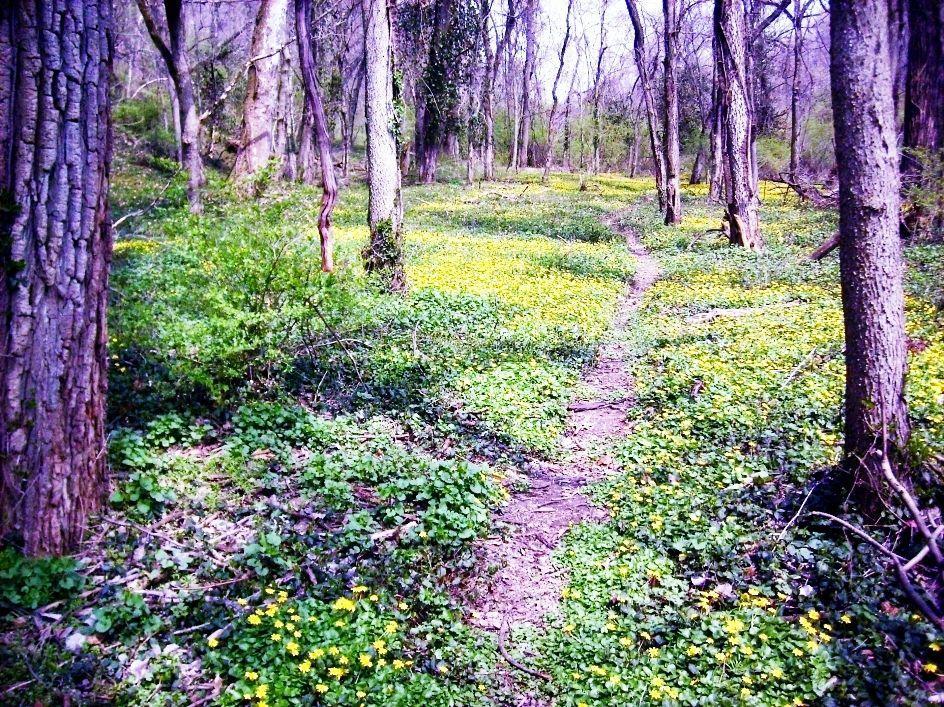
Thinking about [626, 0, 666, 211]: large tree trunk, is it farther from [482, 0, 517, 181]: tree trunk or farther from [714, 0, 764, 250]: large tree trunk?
[482, 0, 517, 181]: tree trunk

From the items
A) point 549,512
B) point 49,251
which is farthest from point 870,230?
point 49,251

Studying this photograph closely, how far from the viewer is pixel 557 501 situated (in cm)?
586

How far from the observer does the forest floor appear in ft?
11.8

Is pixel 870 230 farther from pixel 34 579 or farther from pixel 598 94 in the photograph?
pixel 598 94

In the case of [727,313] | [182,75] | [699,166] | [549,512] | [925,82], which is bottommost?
[549,512]

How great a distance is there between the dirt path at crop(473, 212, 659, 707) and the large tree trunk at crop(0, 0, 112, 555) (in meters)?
2.79

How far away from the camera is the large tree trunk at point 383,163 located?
1075cm

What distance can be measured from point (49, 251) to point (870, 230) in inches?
207

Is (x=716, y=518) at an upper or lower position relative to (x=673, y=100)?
lower

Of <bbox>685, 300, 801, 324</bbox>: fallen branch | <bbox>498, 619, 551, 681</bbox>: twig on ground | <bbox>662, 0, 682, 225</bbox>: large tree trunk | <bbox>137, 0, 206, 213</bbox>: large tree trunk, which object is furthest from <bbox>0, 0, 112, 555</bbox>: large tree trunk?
<bbox>662, 0, 682, 225</bbox>: large tree trunk

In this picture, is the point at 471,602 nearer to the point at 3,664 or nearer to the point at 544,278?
the point at 3,664

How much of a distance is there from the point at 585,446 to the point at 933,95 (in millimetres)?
13695

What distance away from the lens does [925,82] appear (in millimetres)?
14656

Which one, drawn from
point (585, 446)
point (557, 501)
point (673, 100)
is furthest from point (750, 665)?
point (673, 100)
